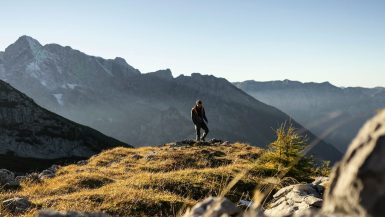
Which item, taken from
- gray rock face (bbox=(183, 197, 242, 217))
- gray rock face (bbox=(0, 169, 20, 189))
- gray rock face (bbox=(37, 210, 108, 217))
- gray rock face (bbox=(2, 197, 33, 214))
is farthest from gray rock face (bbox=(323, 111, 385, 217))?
gray rock face (bbox=(0, 169, 20, 189))

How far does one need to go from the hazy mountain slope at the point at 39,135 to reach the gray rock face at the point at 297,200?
13319 centimetres

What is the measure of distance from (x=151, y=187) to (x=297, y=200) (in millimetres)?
6786

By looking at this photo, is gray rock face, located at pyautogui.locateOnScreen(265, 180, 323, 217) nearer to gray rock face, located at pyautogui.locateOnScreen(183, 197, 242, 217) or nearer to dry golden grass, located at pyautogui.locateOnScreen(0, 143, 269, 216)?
dry golden grass, located at pyautogui.locateOnScreen(0, 143, 269, 216)

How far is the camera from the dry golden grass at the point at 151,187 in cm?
1239

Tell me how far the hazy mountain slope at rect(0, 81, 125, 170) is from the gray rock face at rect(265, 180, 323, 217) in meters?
133

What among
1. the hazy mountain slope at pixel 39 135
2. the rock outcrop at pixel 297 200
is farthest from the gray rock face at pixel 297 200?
the hazy mountain slope at pixel 39 135

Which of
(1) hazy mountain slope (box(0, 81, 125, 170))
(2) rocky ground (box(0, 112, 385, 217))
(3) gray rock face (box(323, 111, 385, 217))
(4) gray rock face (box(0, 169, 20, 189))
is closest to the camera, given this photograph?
(3) gray rock face (box(323, 111, 385, 217))

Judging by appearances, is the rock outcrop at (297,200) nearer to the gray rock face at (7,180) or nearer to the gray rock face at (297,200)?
the gray rock face at (297,200)

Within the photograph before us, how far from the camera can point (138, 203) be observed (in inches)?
502

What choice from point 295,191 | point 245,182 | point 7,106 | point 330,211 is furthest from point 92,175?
point 7,106

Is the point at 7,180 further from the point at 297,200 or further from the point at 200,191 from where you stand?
the point at 297,200

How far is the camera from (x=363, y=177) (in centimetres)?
250

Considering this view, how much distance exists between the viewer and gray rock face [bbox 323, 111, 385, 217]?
238 cm

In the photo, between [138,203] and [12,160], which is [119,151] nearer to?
[138,203]
